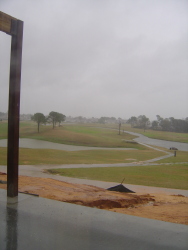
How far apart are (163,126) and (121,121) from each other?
8.79 ft

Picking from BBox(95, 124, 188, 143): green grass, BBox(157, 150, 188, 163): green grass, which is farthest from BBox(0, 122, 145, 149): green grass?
BBox(157, 150, 188, 163): green grass

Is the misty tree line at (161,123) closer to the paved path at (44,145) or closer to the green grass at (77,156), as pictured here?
the green grass at (77,156)

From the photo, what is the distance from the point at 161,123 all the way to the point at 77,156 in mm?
5413

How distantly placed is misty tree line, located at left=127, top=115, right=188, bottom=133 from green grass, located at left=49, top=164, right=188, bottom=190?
7.66ft

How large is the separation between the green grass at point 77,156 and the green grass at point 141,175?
196 centimetres

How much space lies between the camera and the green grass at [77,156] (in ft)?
48.0

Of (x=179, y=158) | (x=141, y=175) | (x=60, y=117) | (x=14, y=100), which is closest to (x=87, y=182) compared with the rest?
(x=141, y=175)

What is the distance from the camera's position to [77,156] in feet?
51.9

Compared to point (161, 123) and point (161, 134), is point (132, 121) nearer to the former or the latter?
point (161, 123)

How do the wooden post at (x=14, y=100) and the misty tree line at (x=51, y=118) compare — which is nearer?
the wooden post at (x=14, y=100)

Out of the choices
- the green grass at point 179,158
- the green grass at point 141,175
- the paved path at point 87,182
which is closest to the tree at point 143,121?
the green grass at point 179,158

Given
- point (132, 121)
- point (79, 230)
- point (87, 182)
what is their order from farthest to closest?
point (132, 121), point (87, 182), point (79, 230)

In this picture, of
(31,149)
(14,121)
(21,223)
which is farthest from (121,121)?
(21,223)

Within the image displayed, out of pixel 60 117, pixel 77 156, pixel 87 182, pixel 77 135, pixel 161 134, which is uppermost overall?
pixel 60 117
